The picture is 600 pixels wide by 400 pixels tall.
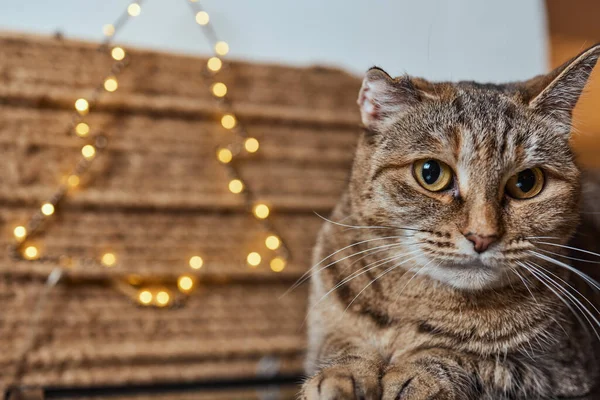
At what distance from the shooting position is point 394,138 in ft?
2.47

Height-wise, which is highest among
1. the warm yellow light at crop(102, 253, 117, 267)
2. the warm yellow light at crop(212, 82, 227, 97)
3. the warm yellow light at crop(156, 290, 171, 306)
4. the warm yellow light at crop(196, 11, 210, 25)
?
the warm yellow light at crop(196, 11, 210, 25)

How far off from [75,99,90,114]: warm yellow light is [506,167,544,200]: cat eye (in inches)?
38.4

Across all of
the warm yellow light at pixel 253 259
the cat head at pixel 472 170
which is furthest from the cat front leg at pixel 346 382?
the warm yellow light at pixel 253 259

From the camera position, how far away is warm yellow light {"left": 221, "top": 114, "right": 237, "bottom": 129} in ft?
4.31

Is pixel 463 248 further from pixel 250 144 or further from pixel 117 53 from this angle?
pixel 117 53

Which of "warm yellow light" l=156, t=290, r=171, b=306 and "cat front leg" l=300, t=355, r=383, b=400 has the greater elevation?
"warm yellow light" l=156, t=290, r=171, b=306

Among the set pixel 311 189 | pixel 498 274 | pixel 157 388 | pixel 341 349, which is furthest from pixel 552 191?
pixel 157 388

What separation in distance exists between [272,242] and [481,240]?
748mm

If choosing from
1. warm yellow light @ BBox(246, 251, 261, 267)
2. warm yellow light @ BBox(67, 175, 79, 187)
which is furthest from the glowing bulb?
warm yellow light @ BBox(246, 251, 261, 267)

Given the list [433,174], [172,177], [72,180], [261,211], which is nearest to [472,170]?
[433,174]

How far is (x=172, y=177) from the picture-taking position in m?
1.28

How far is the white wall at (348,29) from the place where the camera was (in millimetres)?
1349

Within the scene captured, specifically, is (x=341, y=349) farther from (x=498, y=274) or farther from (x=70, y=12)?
(x=70, y=12)

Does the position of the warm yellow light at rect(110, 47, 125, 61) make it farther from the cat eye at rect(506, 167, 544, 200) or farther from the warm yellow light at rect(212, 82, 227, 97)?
the cat eye at rect(506, 167, 544, 200)
